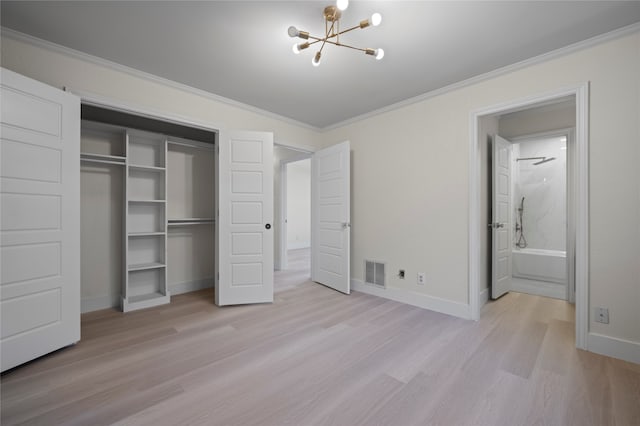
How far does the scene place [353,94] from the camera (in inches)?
129

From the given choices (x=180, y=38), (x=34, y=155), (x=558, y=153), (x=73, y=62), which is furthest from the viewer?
(x=558, y=153)

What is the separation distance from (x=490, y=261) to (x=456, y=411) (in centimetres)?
259

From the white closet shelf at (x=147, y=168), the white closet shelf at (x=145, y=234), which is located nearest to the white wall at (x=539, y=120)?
the white closet shelf at (x=147, y=168)

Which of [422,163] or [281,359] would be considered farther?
[422,163]

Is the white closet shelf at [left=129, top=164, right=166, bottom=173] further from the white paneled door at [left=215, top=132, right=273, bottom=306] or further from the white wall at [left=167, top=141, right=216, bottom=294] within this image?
A: the white paneled door at [left=215, top=132, right=273, bottom=306]

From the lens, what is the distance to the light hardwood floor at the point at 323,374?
1521 mm

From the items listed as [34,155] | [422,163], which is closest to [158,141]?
[34,155]

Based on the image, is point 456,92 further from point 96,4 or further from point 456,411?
point 96,4

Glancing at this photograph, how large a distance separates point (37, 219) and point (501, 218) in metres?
4.86

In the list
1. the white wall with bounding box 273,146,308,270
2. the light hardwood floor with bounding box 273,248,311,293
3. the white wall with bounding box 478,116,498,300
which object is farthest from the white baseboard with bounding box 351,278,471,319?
the white wall with bounding box 273,146,308,270

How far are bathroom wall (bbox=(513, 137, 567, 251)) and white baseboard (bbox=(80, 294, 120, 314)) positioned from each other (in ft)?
21.1

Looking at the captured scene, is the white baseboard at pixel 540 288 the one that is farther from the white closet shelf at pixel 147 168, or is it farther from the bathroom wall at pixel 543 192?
the white closet shelf at pixel 147 168

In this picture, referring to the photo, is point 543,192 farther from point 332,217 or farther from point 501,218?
point 332,217

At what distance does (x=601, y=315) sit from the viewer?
2.20 m
